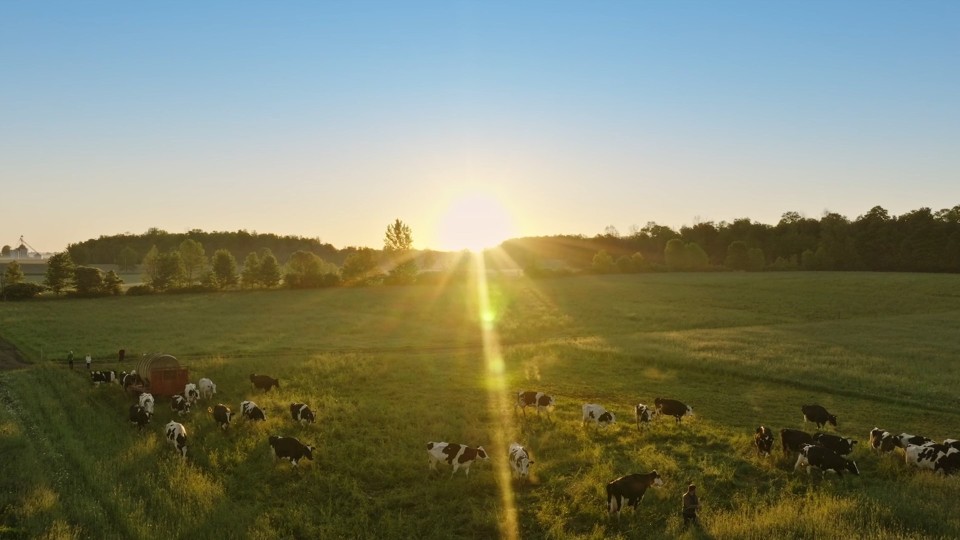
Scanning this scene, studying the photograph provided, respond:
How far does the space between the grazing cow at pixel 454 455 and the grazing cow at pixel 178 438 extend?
773 centimetres

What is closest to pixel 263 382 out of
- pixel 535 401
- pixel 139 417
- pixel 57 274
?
pixel 139 417

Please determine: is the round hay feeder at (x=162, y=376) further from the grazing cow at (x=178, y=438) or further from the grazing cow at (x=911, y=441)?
the grazing cow at (x=911, y=441)

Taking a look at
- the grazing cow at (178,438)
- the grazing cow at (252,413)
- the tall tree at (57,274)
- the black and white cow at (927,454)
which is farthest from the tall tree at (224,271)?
the black and white cow at (927,454)

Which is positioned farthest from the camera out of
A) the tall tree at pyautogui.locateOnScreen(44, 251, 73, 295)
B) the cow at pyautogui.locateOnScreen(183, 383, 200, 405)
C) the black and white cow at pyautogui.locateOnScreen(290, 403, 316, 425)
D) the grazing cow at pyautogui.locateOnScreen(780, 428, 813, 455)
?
the tall tree at pyautogui.locateOnScreen(44, 251, 73, 295)

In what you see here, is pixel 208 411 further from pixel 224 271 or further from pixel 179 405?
pixel 224 271

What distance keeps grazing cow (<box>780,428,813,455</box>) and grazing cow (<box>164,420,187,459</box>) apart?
18.6 meters

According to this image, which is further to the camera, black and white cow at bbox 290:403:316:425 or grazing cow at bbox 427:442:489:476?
black and white cow at bbox 290:403:316:425

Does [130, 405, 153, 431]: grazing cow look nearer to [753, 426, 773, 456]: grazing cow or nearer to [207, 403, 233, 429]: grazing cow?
[207, 403, 233, 429]: grazing cow

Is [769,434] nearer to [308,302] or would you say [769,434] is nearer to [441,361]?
[441,361]

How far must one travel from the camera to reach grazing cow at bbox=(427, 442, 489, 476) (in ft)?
58.8

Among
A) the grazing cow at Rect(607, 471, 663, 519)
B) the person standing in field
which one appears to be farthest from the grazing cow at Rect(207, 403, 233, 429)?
the person standing in field

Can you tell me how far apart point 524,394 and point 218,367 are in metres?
20.4

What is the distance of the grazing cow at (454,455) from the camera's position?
58.8ft

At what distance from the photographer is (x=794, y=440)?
62.0ft
